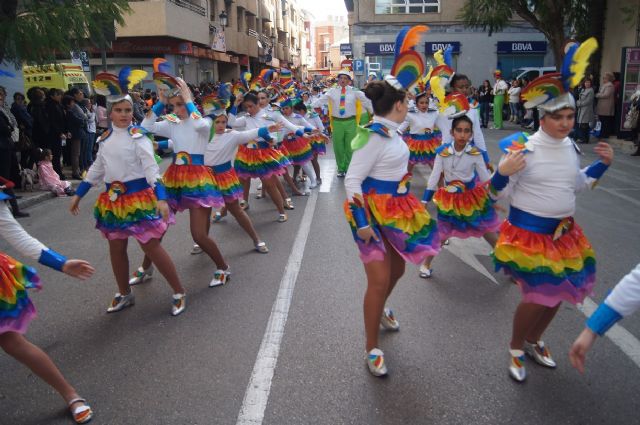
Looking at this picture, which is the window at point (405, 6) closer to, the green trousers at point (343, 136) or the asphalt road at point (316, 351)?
the green trousers at point (343, 136)

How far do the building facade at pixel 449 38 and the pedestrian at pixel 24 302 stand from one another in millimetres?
32892

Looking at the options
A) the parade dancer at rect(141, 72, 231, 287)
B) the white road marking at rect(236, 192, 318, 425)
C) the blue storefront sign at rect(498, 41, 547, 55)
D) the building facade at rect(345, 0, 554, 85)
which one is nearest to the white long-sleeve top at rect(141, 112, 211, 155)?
the parade dancer at rect(141, 72, 231, 287)

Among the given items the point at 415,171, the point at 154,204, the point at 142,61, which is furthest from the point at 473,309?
the point at 142,61

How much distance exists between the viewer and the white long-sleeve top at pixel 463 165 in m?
5.11

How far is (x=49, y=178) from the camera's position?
34.4ft

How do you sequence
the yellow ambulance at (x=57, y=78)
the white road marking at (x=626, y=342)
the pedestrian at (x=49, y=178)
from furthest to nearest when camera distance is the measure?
the yellow ambulance at (x=57, y=78)
the pedestrian at (x=49, y=178)
the white road marking at (x=626, y=342)

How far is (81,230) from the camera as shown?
7777 millimetres

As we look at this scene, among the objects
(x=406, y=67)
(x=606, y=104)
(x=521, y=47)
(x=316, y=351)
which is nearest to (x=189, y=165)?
(x=316, y=351)

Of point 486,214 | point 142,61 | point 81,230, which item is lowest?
point 81,230

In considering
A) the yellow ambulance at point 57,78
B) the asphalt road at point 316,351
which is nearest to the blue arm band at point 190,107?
the asphalt road at point 316,351

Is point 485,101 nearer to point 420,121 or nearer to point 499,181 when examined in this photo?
point 420,121

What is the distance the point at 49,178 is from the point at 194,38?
61.2ft

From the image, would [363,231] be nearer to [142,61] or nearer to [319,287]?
[319,287]

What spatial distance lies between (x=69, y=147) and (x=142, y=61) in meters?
14.4
